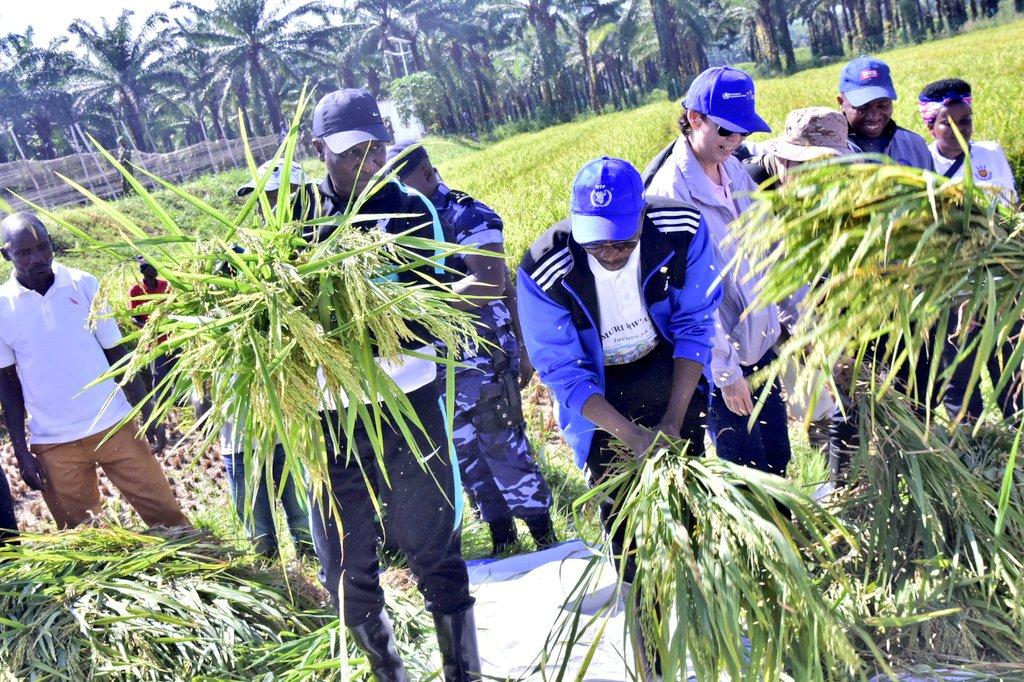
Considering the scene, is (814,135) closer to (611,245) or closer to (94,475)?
(611,245)

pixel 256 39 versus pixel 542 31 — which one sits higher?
pixel 256 39

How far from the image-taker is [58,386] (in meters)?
4.04

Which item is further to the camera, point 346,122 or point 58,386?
point 58,386

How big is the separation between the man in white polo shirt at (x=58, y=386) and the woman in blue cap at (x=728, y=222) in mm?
2486

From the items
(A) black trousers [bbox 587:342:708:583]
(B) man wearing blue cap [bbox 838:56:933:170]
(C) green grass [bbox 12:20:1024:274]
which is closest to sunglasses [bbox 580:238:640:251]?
(A) black trousers [bbox 587:342:708:583]

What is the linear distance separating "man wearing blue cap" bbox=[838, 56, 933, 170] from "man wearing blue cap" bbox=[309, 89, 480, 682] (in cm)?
203

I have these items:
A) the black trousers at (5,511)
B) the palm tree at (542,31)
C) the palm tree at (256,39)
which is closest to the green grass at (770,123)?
the black trousers at (5,511)

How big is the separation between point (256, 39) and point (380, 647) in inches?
1457

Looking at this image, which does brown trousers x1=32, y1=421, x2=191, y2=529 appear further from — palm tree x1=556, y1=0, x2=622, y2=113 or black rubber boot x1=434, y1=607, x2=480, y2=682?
palm tree x1=556, y1=0, x2=622, y2=113

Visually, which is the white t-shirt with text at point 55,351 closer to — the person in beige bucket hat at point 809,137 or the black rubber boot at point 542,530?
the black rubber boot at point 542,530

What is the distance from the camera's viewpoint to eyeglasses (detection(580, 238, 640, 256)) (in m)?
2.55

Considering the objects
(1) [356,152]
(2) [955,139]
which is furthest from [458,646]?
(2) [955,139]

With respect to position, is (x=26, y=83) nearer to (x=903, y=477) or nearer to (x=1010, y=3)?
(x=1010, y=3)

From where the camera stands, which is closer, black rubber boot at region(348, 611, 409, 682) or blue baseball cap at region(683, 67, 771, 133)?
black rubber boot at region(348, 611, 409, 682)
